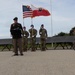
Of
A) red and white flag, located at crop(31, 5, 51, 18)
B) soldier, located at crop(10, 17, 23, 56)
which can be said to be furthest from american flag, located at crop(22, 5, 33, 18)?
soldier, located at crop(10, 17, 23, 56)

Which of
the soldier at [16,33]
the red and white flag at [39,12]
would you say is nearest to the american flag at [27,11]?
the red and white flag at [39,12]

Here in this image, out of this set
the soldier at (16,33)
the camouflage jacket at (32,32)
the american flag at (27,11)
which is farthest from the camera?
the american flag at (27,11)

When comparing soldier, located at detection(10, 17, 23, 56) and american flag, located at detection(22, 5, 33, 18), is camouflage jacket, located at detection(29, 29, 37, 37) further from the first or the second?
soldier, located at detection(10, 17, 23, 56)

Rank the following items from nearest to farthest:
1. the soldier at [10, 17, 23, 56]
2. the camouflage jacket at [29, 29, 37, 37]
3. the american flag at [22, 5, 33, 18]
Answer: the soldier at [10, 17, 23, 56] → the camouflage jacket at [29, 29, 37, 37] → the american flag at [22, 5, 33, 18]

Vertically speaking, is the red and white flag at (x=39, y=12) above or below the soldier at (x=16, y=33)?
above

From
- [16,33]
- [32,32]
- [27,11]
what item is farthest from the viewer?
[27,11]

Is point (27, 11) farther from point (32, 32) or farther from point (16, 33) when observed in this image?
point (16, 33)

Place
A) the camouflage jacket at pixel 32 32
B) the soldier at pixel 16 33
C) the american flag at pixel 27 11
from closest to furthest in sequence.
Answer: the soldier at pixel 16 33 < the camouflage jacket at pixel 32 32 < the american flag at pixel 27 11

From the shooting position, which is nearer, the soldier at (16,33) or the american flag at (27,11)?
the soldier at (16,33)

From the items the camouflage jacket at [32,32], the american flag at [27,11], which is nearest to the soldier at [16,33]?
the camouflage jacket at [32,32]

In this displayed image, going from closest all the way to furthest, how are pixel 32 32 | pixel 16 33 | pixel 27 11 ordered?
pixel 16 33 < pixel 32 32 < pixel 27 11

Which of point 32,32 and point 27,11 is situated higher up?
point 27,11

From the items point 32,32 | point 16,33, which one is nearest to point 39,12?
point 32,32

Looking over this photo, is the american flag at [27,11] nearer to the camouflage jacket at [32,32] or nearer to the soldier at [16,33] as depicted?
the camouflage jacket at [32,32]
